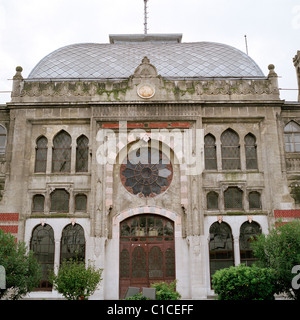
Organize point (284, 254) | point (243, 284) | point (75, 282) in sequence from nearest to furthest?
point (243, 284) < point (75, 282) < point (284, 254)

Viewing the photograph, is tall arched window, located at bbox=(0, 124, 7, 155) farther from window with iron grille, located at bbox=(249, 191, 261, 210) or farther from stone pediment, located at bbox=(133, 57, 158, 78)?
window with iron grille, located at bbox=(249, 191, 261, 210)

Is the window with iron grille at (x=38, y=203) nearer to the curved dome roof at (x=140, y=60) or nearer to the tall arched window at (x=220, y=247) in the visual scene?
the curved dome roof at (x=140, y=60)

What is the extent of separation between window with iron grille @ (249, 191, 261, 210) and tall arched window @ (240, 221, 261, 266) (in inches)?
40.9

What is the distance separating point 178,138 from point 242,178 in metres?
4.68

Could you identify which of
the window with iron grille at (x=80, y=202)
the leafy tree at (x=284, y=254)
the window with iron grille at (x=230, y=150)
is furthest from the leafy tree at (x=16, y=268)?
the window with iron grille at (x=230, y=150)

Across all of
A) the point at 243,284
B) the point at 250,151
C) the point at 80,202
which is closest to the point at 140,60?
the point at 250,151

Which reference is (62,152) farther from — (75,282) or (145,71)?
(75,282)

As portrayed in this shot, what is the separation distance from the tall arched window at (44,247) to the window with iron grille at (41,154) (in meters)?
3.71

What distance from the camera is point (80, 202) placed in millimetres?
24484

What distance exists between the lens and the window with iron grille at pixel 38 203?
24422mm

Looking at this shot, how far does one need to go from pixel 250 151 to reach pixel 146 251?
913 centimetres

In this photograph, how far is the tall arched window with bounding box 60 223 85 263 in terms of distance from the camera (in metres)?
23.5

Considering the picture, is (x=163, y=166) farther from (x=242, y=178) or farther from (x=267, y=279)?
(x=267, y=279)

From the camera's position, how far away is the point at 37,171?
25094 millimetres
